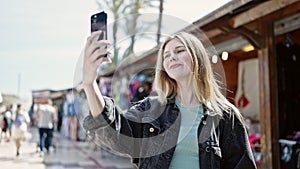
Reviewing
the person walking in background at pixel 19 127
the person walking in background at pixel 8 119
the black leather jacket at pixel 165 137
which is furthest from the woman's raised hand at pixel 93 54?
the person walking in background at pixel 8 119

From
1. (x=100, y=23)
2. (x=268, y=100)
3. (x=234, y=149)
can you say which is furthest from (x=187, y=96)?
(x=268, y=100)

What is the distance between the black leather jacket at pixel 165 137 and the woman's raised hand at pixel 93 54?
0.15m

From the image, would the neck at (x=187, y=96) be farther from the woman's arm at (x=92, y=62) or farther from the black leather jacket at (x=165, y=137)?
the woman's arm at (x=92, y=62)

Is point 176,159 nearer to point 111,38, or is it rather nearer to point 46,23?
point 111,38

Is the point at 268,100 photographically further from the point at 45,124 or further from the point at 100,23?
the point at 45,124

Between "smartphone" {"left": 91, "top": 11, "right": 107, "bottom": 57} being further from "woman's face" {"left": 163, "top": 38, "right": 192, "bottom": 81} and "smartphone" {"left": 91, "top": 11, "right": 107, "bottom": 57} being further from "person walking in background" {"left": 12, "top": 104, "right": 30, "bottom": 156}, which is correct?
"person walking in background" {"left": 12, "top": 104, "right": 30, "bottom": 156}

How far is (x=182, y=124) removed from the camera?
105 centimetres

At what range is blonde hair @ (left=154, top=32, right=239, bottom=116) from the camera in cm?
107

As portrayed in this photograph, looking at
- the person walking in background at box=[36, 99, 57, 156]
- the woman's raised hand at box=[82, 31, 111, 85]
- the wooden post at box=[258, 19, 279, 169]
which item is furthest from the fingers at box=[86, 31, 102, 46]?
the person walking in background at box=[36, 99, 57, 156]

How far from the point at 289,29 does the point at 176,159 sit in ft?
10.7

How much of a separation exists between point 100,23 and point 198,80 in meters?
0.33

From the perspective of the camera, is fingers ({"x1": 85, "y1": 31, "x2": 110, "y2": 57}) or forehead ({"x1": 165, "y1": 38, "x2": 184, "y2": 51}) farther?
forehead ({"x1": 165, "y1": 38, "x2": 184, "y2": 51})

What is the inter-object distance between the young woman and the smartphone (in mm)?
186

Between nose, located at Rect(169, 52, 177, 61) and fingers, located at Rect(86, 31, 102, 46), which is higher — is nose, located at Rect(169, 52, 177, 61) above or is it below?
below
